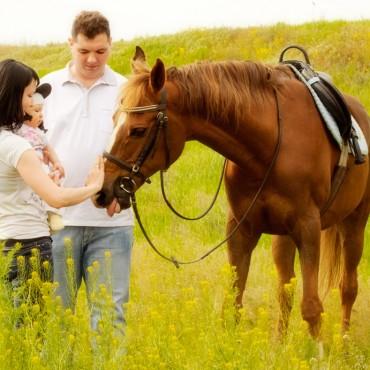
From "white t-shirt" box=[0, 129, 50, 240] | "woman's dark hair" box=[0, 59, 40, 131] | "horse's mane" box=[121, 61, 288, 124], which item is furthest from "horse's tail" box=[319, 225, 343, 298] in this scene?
"woman's dark hair" box=[0, 59, 40, 131]

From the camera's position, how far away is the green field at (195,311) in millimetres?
3723

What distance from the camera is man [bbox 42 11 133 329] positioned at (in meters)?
5.09

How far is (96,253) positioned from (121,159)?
610 millimetres

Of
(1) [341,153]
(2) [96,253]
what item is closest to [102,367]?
(2) [96,253]

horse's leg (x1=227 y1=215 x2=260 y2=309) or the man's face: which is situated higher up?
the man's face

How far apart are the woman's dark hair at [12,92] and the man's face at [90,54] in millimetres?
576

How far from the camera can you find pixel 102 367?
12.4 ft

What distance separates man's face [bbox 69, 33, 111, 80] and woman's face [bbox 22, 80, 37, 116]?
54cm

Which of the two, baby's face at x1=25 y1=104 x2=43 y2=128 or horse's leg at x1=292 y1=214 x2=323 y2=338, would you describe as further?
horse's leg at x1=292 y1=214 x2=323 y2=338

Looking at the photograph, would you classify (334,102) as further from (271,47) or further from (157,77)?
(271,47)

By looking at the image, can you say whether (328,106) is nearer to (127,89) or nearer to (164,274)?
(127,89)

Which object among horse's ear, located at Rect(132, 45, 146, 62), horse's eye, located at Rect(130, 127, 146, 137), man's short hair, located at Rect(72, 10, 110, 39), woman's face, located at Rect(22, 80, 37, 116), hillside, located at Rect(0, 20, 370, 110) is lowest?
hillside, located at Rect(0, 20, 370, 110)

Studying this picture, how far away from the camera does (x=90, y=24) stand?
5.03 meters

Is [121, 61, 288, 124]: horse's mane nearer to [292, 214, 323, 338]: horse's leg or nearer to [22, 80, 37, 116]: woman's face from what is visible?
[22, 80, 37, 116]: woman's face
